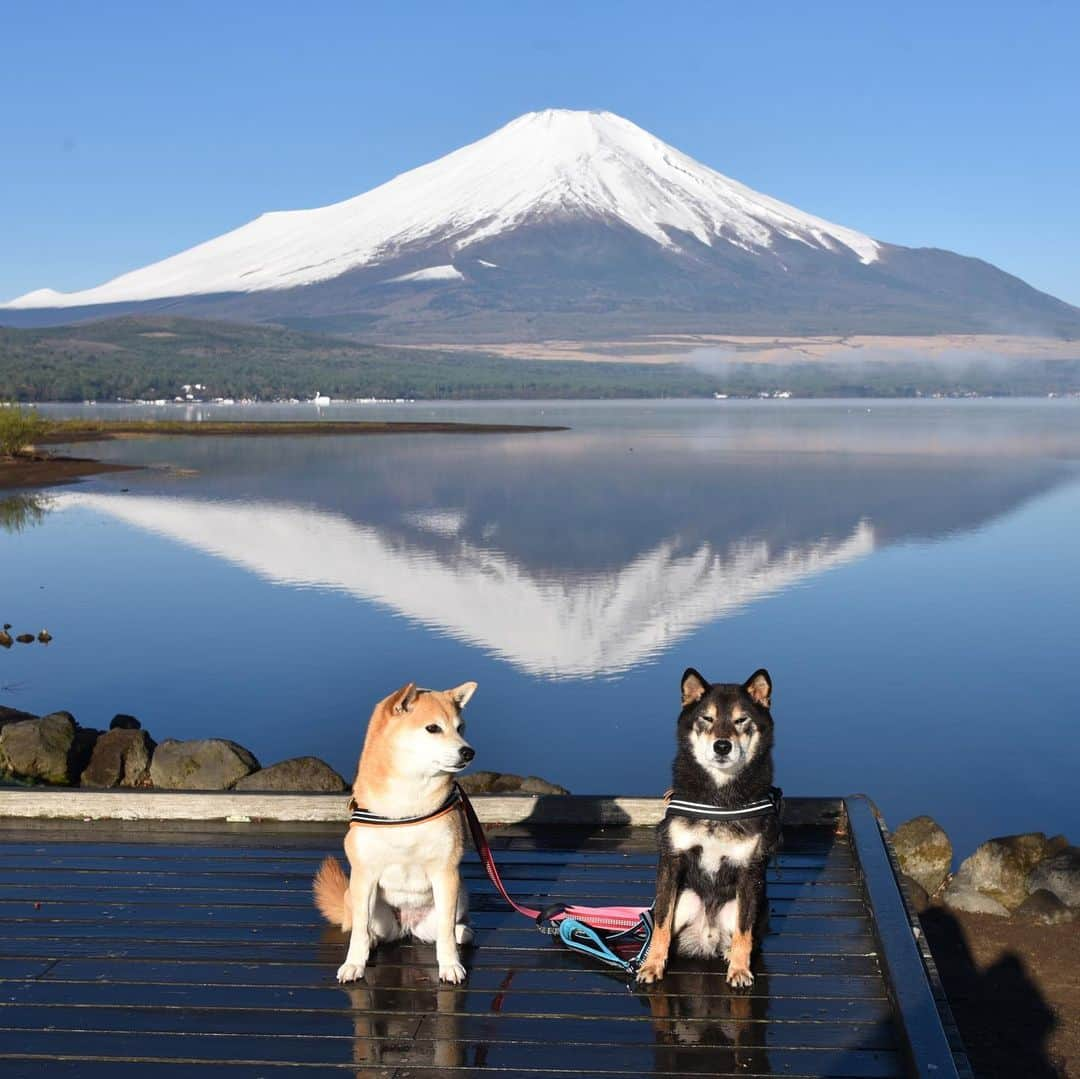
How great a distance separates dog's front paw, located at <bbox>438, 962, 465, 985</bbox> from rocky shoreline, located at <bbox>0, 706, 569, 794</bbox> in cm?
449

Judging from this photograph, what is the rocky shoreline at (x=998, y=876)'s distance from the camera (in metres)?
10.0

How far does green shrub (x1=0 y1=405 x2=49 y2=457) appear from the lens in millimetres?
55188

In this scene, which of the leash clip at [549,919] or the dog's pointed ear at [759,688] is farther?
the leash clip at [549,919]

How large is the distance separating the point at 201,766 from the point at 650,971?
5653mm

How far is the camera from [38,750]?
1117 centimetres

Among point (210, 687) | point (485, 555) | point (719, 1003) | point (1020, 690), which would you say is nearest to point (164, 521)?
point (485, 555)

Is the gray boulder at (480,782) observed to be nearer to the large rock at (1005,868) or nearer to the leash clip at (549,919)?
the large rock at (1005,868)

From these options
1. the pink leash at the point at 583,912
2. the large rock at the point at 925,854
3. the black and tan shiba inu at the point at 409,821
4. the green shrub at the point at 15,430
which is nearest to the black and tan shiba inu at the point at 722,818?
the pink leash at the point at 583,912

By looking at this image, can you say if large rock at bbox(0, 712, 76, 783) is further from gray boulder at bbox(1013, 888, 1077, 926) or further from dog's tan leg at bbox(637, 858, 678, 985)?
gray boulder at bbox(1013, 888, 1077, 926)

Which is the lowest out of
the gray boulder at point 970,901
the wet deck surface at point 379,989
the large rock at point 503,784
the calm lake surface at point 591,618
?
the gray boulder at point 970,901

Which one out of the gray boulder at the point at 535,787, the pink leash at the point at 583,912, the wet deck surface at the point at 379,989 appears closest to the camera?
the wet deck surface at the point at 379,989

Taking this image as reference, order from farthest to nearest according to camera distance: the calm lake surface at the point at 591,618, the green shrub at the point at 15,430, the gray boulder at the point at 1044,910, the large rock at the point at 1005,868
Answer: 1. the green shrub at the point at 15,430
2. the calm lake surface at the point at 591,618
3. the large rock at the point at 1005,868
4. the gray boulder at the point at 1044,910

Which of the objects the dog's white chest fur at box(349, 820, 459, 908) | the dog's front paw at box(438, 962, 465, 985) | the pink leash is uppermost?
the dog's white chest fur at box(349, 820, 459, 908)

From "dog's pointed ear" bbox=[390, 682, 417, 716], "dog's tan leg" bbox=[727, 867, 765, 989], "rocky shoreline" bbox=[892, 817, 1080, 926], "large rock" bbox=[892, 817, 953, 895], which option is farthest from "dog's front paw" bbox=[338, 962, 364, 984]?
"large rock" bbox=[892, 817, 953, 895]
